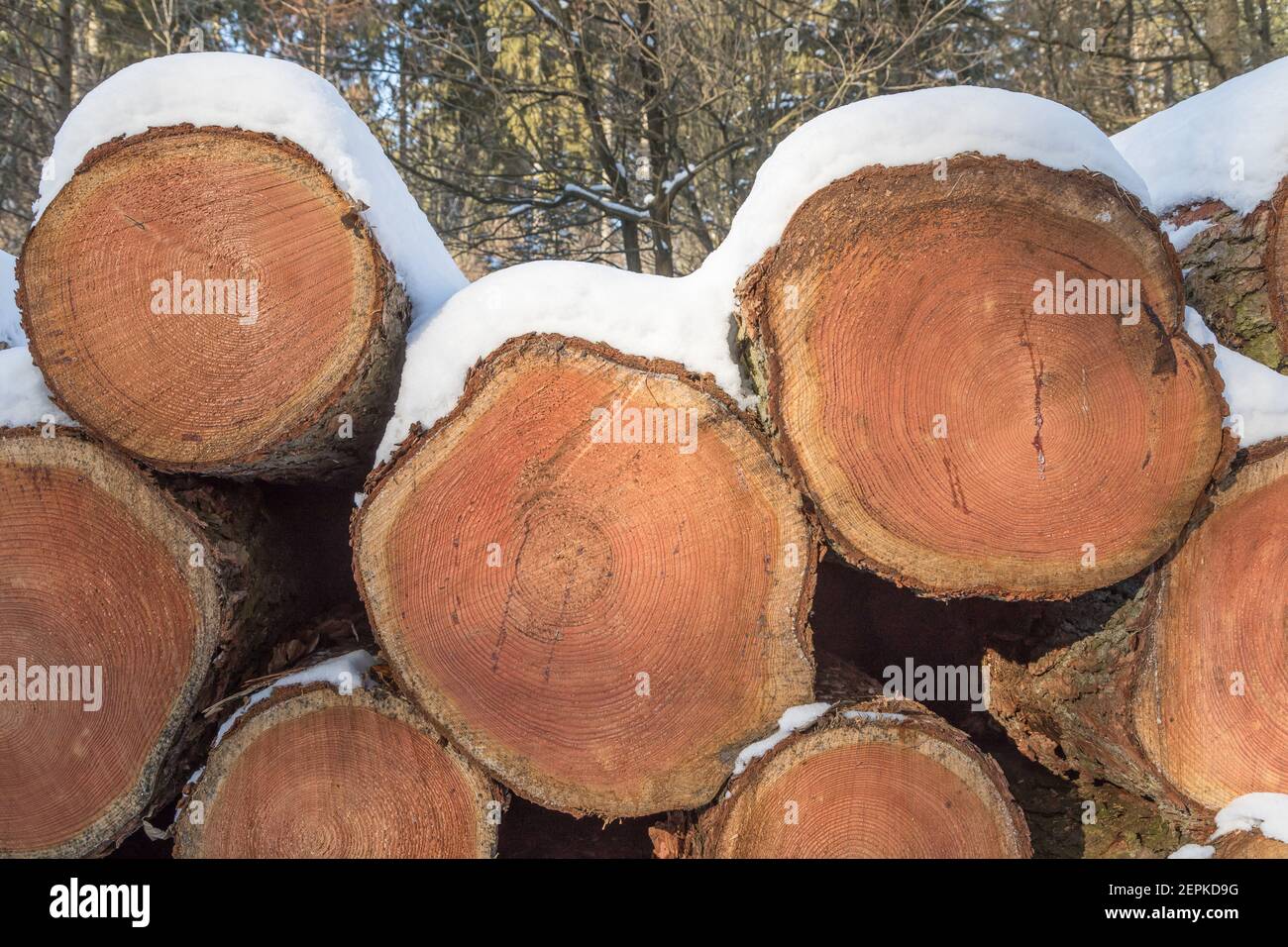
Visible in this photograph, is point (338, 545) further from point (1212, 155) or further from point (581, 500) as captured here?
point (1212, 155)

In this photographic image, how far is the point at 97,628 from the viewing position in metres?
1.66

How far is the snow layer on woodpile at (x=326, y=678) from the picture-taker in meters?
1.66

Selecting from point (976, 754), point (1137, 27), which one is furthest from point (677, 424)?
point (1137, 27)

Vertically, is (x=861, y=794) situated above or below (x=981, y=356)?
below

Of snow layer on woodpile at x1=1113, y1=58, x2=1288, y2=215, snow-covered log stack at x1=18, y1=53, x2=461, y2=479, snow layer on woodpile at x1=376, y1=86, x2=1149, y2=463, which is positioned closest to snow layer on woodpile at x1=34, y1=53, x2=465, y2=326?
snow-covered log stack at x1=18, y1=53, x2=461, y2=479

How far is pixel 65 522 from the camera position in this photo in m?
1.65

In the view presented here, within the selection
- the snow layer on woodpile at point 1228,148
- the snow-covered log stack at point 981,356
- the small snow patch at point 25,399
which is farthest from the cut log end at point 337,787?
the snow layer on woodpile at point 1228,148

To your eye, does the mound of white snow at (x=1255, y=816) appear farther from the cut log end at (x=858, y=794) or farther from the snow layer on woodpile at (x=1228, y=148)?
the snow layer on woodpile at (x=1228, y=148)

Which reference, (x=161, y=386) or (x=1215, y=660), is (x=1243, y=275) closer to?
(x=1215, y=660)

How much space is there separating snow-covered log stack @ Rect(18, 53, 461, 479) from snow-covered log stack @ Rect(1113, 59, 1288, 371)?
180 cm

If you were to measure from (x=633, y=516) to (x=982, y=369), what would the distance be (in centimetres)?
67

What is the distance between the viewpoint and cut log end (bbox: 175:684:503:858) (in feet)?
5.43

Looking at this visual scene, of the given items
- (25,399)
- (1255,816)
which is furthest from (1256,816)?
(25,399)

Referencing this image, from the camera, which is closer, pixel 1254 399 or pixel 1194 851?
pixel 1254 399
